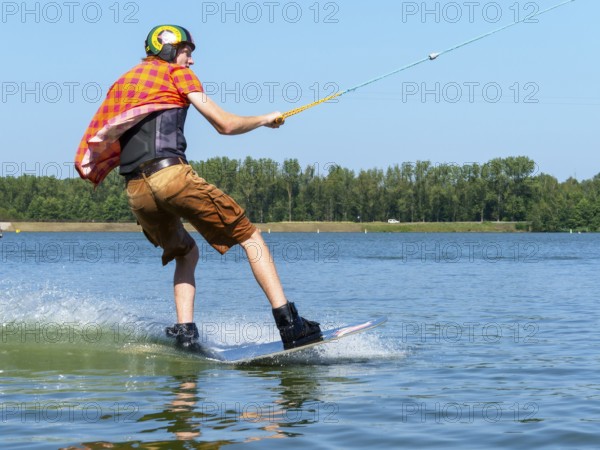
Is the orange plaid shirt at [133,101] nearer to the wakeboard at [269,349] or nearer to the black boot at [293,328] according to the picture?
the black boot at [293,328]

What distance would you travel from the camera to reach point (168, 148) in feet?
25.2

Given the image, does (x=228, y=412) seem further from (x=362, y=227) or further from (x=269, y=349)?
(x=362, y=227)

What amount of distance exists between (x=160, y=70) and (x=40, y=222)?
6054 inches

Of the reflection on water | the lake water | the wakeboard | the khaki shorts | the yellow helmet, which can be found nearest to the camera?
the reflection on water

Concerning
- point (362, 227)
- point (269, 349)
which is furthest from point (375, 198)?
point (269, 349)

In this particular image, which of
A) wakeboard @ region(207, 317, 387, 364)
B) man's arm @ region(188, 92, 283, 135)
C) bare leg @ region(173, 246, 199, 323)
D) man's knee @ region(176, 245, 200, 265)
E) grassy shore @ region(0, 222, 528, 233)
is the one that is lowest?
wakeboard @ region(207, 317, 387, 364)

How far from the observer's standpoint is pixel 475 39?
816 centimetres

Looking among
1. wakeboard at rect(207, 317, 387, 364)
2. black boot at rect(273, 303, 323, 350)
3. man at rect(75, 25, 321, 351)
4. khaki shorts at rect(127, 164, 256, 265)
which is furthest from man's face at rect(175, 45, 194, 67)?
wakeboard at rect(207, 317, 387, 364)

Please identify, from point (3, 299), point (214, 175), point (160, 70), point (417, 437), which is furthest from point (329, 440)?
point (214, 175)

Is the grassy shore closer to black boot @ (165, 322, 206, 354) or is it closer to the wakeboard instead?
the wakeboard

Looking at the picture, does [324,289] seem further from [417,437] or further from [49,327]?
[417,437]

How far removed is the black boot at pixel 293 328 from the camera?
7957mm

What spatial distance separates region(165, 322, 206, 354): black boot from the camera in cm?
861

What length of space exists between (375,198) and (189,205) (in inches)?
6121
